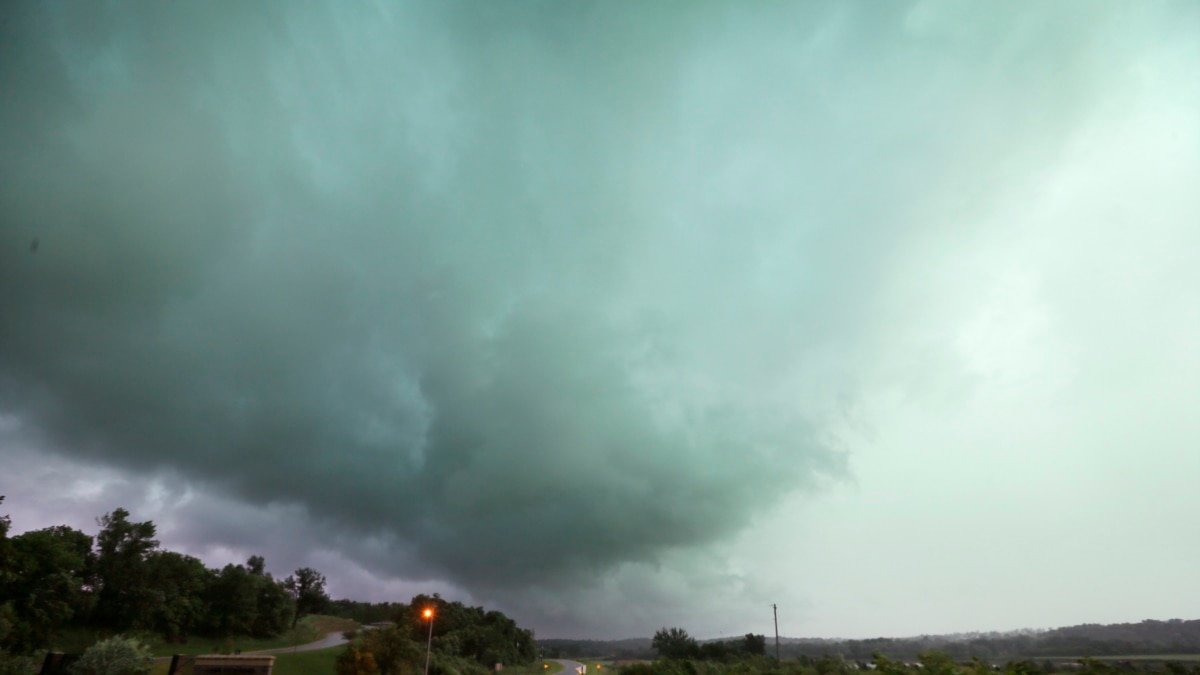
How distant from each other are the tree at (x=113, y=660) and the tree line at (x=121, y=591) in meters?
7.98

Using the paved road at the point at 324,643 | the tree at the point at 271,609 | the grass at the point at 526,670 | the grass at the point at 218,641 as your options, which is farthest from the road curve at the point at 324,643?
the grass at the point at 526,670

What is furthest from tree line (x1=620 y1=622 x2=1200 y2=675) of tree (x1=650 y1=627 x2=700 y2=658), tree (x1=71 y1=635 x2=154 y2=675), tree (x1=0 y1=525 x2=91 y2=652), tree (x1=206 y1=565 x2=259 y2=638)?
tree (x1=0 y1=525 x2=91 y2=652)

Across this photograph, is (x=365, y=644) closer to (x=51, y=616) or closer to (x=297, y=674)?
(x=297, y=674)

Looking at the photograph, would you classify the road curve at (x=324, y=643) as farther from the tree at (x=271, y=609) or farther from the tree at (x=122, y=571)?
the tree at (x=122, y=571)

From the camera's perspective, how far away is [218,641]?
75.2 metres

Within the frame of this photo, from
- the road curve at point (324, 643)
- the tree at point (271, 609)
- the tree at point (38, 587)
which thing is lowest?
the road curve at point (324, 643)

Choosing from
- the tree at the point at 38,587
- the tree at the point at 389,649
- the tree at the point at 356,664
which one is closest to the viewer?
the tree at the point at 356,664

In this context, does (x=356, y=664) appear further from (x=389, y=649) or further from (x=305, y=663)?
(x=305, y=663)

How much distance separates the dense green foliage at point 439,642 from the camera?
49656 millimetres

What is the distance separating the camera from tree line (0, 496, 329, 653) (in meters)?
50.0

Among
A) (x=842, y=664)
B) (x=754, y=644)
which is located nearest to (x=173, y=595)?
(x=842, y=664)

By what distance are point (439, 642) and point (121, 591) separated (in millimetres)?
37112

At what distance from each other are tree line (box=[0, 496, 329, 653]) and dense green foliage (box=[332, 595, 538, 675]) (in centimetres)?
2054

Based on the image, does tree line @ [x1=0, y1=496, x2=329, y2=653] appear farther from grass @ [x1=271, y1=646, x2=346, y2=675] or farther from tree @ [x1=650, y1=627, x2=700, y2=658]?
tree @ [x1=650, y1=627, x2=700, y2=658]
